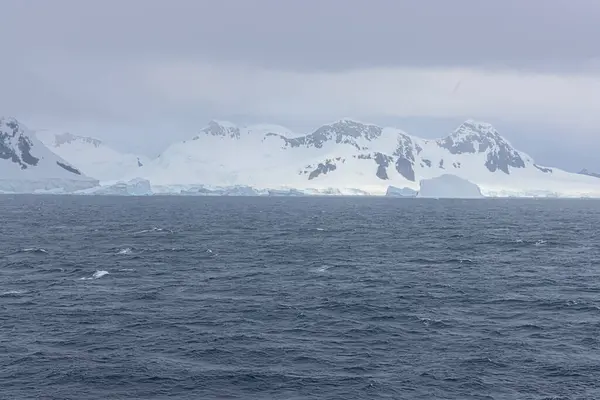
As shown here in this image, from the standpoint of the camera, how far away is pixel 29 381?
41.3 meters

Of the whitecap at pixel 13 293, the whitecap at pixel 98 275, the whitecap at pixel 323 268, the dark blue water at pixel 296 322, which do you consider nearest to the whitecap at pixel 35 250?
the dark blue water at pixel 296 322

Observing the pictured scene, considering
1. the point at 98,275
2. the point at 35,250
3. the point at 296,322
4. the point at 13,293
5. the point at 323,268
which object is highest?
the point at 35,250

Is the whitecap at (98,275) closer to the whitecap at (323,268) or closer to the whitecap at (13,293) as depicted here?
the whitecap at (13,293)

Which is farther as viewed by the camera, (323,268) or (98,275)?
(323,268)

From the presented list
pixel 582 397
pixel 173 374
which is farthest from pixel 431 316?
pixel 173 374

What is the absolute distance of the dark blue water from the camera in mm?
41594

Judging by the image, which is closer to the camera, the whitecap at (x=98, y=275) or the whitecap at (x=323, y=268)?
the whitecap at (x=98, y=275)

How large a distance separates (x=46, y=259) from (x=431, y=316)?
53.0 meters

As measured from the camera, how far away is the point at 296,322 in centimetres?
5588

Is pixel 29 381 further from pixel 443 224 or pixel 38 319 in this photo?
pixel 443 224

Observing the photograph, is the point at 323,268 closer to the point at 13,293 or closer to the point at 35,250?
the point at 13,293

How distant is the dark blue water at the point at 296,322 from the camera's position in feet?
136

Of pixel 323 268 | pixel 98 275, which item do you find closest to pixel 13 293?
pixel 98 275

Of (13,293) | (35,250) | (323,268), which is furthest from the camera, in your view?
(35,250)
